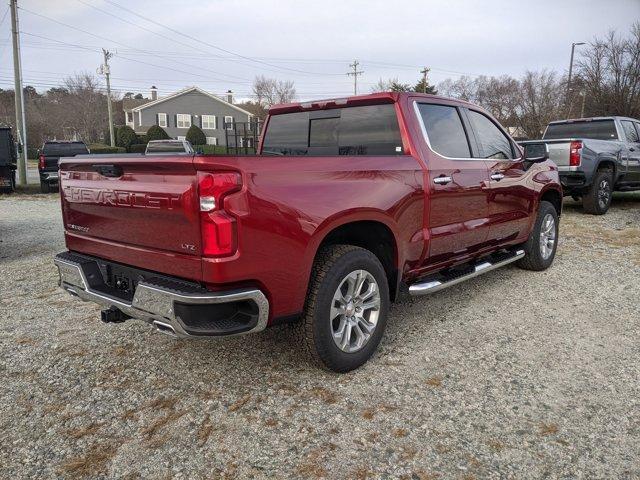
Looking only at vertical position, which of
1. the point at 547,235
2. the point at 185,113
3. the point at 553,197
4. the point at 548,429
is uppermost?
the point at 185,113

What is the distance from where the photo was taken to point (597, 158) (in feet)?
30.6

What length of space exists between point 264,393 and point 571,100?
1330 inches

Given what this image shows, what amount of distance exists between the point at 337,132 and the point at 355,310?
63.8 inches

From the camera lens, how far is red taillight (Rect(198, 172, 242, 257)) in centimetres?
250

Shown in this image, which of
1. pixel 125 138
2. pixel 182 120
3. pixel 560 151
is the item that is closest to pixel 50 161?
pixel 560 151

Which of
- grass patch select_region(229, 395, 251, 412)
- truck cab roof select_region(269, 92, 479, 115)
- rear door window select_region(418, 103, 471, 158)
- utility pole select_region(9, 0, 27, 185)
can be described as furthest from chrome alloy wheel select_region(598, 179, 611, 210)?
utility pole select_region(9, 0, 27, 185)

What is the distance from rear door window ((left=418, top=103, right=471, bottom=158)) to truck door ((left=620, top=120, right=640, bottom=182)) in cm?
776

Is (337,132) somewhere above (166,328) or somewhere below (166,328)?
above

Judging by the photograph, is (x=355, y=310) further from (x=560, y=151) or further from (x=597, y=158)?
(x=597, y=158)

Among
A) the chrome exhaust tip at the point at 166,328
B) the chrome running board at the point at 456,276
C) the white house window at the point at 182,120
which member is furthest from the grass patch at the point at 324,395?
the white house window at the point at 182,120

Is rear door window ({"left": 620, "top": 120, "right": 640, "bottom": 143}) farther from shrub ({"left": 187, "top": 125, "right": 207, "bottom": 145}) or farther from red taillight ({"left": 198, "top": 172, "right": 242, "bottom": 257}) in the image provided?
shrub ({"left": 187, "top": 125, "right": 207, "bottom": 145})

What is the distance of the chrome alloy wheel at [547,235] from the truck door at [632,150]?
5.66m

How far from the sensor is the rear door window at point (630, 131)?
10.6m

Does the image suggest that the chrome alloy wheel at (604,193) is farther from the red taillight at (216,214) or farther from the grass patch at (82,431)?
the grass patch at (82,431)
